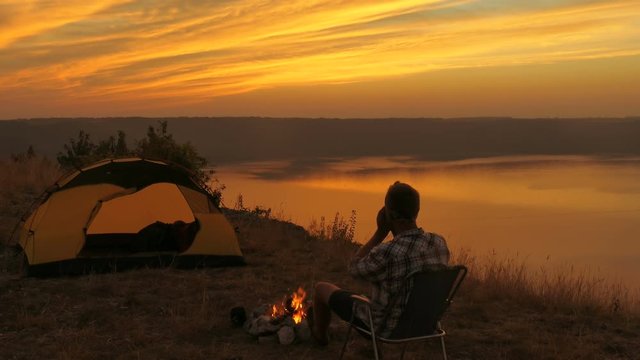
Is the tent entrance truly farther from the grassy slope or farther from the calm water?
the calm water

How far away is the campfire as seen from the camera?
5734 mm

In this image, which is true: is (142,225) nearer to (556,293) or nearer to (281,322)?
(281,322)

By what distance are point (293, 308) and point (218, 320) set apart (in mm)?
826

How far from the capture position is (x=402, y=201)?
4090 mm

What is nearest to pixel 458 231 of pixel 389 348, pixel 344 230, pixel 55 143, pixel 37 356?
pixel 344 230

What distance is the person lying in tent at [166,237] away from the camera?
359 inches

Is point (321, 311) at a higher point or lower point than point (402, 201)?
lower

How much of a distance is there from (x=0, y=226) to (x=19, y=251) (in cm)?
204

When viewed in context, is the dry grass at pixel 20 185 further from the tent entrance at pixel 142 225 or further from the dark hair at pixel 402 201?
the dark hair at pixel 402 201

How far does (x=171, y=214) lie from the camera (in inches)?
416

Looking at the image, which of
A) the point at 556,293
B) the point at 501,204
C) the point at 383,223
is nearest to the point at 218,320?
the point at 383,223

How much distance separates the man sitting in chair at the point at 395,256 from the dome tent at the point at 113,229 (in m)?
4.80

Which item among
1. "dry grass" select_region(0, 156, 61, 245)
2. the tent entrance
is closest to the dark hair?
the tent entrance

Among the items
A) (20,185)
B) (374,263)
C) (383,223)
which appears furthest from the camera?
(20,185)
